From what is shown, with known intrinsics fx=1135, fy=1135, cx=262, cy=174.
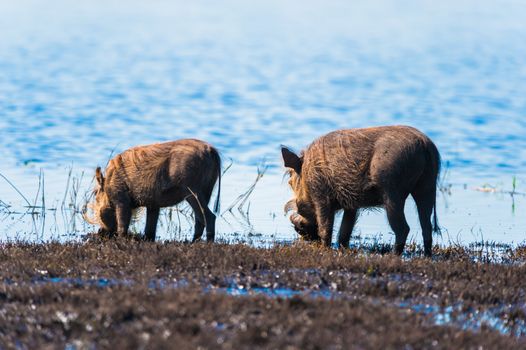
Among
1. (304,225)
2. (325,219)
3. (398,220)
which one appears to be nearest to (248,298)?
(398,220)

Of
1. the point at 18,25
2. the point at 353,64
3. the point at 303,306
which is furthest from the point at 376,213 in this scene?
the point at 18,25

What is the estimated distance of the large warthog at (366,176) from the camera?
10.9 meters

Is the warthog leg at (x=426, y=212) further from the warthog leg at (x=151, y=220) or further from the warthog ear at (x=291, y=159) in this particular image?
the warthog leg at (x=151, y=220)

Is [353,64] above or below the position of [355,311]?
below

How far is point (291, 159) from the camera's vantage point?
39.4ft

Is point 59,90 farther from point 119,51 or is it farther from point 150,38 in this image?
point 150,38

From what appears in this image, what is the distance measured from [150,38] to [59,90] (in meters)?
43.9

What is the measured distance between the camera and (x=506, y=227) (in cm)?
1439

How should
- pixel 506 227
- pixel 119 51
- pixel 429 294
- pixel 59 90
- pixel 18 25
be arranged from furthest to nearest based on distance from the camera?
pixel 18 25 → pixel 119 51 → pixel 59 90 → pixel 506 227 → pixel 429 294

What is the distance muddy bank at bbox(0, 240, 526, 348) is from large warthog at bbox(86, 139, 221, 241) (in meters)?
1.13

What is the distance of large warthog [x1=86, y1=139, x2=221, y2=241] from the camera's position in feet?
37.7

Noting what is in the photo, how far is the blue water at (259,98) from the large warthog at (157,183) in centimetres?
101

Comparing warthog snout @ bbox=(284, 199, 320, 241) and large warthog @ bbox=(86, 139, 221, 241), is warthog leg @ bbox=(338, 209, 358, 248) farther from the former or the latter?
large warthog @ bbox=(86, 139, 221, 241)

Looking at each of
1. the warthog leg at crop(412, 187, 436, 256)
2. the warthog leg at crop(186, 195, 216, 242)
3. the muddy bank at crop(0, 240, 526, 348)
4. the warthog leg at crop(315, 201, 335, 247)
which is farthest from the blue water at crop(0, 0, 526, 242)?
the muddy bank at crop(0, 240, 526, 348)
